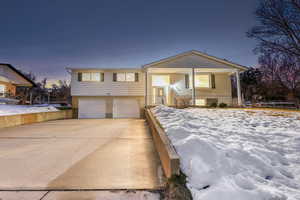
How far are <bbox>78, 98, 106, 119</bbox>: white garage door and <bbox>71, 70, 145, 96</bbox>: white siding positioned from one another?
641mm

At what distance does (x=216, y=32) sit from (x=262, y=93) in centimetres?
1295

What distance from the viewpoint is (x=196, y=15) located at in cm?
1164

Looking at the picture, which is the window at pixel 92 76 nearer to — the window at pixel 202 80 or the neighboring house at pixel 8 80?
the neighboring house at pixel 8 80

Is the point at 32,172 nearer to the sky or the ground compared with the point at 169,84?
nearer to the ground

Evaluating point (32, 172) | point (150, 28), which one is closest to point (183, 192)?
point (32, 172)

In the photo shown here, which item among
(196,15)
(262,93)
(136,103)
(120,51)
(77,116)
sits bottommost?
(77,116)

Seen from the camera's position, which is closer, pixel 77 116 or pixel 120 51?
pixel 77 116

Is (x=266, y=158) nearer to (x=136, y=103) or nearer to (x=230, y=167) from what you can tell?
(x=230, y=167)

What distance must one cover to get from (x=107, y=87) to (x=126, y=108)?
253 centimetres

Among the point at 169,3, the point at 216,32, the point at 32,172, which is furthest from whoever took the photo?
the point at 216,32

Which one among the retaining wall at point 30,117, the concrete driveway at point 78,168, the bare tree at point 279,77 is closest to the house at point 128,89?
the retaining wall at point 30,117

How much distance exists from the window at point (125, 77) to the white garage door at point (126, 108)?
71.7 inches

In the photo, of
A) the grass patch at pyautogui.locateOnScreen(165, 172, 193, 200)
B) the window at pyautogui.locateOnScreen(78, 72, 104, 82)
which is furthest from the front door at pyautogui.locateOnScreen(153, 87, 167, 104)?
the grass patch at pyautogui.locateOnScreen(165, 172, 193, 200)

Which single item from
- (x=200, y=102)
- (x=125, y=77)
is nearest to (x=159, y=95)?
(x=125, y=77)
